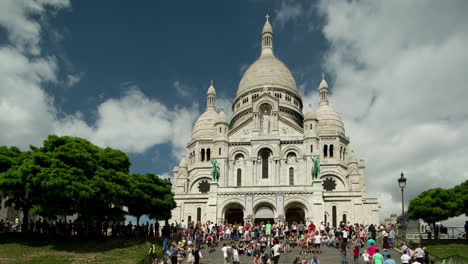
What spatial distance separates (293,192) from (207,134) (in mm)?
24321

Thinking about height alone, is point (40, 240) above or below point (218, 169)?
below

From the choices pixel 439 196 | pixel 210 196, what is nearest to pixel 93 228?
pixel 210 196

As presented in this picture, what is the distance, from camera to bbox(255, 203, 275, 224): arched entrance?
47938 mm

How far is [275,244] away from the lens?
24688 millimetres

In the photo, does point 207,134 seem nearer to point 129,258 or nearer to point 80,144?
point 80,144

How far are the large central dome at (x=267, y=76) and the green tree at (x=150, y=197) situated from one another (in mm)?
35736

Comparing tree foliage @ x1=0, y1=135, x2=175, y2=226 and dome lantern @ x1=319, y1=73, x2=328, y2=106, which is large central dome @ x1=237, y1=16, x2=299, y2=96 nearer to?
dome lantern @ x1=319, y1=73, x2=328, y2=106

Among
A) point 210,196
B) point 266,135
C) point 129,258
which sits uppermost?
point 266,135

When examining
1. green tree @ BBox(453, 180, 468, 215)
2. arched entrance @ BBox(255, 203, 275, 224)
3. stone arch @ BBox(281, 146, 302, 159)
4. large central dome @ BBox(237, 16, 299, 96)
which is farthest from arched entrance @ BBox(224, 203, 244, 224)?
large central dome @ BBox(237, 16, 299, 96)

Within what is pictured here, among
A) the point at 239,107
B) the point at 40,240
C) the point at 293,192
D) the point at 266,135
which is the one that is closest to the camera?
the point at 40,240

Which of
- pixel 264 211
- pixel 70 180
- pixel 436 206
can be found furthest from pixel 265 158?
pixel 70 180

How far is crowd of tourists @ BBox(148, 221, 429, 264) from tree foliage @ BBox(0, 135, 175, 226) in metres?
5.41

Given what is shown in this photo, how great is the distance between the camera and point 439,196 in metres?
34.9

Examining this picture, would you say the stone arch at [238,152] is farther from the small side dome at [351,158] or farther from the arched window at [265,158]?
the small side dome at [351,158]
